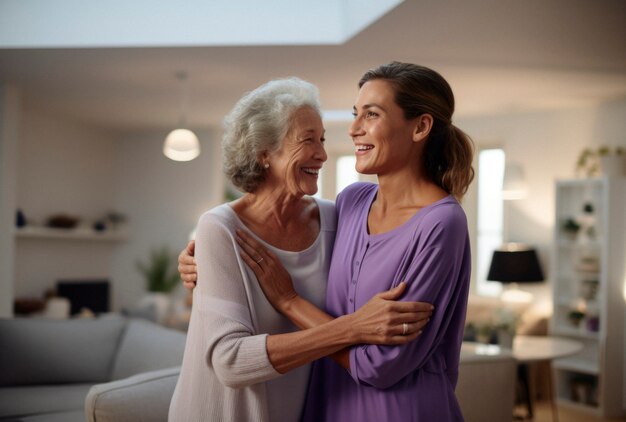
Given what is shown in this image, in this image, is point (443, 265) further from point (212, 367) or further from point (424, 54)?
point (424, 54)

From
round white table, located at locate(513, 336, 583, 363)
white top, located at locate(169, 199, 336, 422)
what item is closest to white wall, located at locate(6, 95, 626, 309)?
round white table, located at locate(513, 336, 583, 363)

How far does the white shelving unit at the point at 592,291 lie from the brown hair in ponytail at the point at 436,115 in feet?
18.3

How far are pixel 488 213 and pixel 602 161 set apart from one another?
6.50 ft

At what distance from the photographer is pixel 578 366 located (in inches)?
274

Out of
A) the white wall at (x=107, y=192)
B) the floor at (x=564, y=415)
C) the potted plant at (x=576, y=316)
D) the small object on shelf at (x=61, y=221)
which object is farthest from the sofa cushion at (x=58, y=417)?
the small object on shelf at (x=61, y=221)

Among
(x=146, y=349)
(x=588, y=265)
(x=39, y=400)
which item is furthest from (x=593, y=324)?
(x=39, y=400)

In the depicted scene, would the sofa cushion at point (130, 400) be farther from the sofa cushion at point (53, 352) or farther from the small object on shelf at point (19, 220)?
the small object on shelf at point (19, 220)

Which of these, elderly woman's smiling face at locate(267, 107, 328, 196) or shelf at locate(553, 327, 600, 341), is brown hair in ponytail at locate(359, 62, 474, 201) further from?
shelf at locate(553, 327, 600, 341)

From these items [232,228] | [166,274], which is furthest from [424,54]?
[166,274]

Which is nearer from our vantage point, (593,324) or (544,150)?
(593,324)

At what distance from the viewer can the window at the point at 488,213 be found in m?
8.67

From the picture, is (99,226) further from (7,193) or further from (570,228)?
(570,228)

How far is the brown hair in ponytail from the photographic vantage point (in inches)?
68.2

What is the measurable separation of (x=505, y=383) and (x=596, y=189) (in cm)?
483
